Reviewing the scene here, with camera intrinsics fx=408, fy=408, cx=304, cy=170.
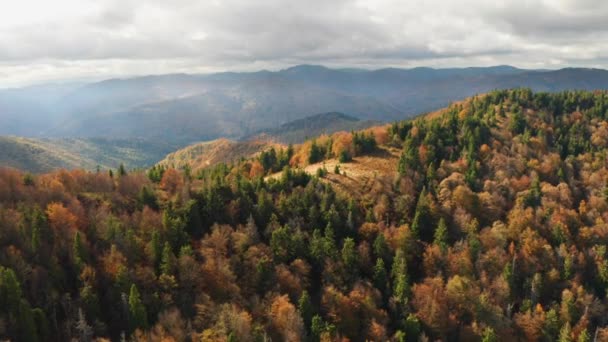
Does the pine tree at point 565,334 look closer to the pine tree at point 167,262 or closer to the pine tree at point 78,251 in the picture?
the pine tree at point 167,262

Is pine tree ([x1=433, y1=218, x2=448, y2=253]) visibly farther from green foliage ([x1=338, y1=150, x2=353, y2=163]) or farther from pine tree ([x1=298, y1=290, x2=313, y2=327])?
green foliage ([x1=338, y1=150, x2=353, y2=163])

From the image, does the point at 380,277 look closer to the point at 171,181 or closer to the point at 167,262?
the point at 167,262

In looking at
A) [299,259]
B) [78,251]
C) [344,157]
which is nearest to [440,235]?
[299,259]

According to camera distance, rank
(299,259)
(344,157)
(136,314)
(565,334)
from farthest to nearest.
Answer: (344,157)
(299,259)
(565,334)
(136,314)

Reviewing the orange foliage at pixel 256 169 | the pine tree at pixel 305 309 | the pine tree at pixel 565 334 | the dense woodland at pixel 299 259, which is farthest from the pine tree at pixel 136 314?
the orange foliage at pixel 256 169

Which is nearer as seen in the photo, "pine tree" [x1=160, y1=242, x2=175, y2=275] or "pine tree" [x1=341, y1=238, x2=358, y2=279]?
"pine tree" [x1=160, y1=242, x2=175, y2=275]

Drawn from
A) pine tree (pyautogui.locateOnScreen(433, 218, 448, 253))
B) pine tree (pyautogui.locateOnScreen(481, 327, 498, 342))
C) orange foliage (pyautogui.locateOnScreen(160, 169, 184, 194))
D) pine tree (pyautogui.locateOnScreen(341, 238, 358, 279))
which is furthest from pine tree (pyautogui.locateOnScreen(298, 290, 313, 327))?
orange foliage (pyautogui.locateOnScreen(160, 169, 184, 194))

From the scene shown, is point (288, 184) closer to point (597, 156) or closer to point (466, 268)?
point (466, 268)

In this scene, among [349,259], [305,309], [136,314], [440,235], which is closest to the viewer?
[136,314]

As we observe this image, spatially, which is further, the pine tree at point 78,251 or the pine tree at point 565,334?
the pine tree at point 565,334
